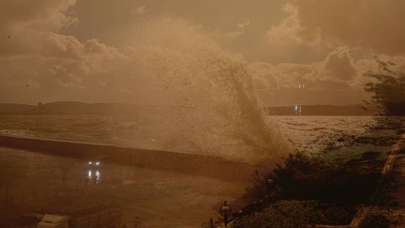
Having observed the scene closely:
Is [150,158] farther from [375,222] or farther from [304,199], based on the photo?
[375,222]

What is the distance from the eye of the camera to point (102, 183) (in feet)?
72.6

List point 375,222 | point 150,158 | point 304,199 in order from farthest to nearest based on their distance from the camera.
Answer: point 150,158
point 304,199
point 375,222

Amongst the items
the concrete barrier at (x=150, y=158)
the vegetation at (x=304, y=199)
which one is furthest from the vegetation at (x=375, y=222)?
the concrete barrier at (x=150, y=158)

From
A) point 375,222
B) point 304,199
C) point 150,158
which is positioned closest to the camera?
point 375,222

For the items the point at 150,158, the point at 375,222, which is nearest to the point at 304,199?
the point at 375,222

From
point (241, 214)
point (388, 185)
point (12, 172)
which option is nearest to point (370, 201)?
point (388, 185)

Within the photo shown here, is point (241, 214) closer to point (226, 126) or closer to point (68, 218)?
point (68, 218)

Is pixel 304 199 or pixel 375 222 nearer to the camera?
pixel 375 222

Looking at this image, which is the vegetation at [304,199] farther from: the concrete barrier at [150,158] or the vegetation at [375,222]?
the concrete barrier at [150,158]

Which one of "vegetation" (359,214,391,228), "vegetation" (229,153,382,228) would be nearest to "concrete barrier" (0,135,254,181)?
"vegetation" (229,153,382,228)

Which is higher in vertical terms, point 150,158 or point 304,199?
point 150,158

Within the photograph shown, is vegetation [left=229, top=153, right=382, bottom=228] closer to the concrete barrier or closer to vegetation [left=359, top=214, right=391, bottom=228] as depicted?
vegetation [left=359, top=214, right=391, bottom=228]

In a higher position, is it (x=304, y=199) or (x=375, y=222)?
(x=375, y=222)

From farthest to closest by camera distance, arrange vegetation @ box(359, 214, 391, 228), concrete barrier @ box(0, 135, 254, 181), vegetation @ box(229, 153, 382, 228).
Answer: concrete barrier @ box(0, 135, 254, 181) < vegetation @ box(229, 153, 382, 228) < vegetation @ box(359, 214, 391, 228)
